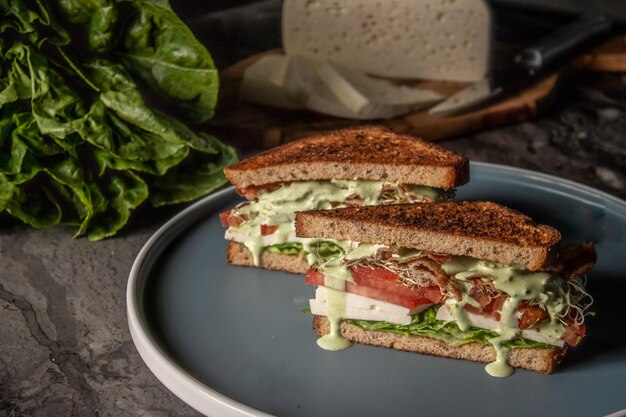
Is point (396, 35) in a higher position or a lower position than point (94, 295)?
A: higher

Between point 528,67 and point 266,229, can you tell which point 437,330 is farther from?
point 528,67

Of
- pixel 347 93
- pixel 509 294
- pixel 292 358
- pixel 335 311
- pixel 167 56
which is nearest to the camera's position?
pixel 509 294

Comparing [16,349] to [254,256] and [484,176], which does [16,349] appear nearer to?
[254,256]

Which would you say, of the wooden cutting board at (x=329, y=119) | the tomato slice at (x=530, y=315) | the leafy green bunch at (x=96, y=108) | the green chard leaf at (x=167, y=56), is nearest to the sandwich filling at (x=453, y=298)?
the tomato slice at (x=530, y=315)

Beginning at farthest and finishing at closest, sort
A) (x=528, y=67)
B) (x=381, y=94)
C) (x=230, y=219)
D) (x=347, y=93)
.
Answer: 1. (x=528, y=67)
2. (x=381, y=94)
3. (x=347, y=93)
4. (x=230, y=219)

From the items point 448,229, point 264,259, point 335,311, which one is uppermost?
point 448,229

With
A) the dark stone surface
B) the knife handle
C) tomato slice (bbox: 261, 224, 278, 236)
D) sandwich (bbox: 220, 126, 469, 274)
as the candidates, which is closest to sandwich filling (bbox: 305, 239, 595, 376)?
sandwich (bbox: 220, 126, 469, 274)

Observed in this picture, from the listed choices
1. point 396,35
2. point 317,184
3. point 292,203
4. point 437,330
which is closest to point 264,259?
point 292,203
